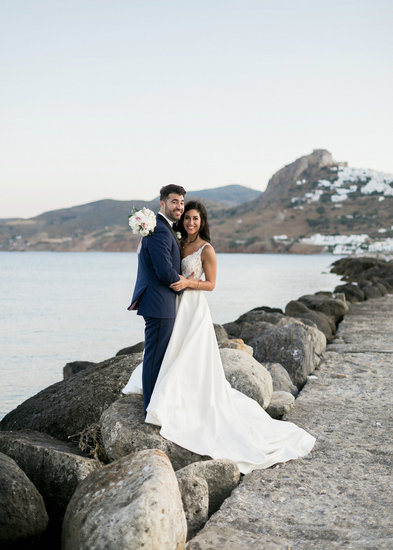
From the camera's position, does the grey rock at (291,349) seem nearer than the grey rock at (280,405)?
No

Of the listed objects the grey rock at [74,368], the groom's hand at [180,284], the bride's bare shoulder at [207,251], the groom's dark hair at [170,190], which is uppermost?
the groom's dark hair at [170,190]

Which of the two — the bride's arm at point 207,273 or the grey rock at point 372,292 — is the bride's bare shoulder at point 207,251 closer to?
the bride's arm at point 207,273

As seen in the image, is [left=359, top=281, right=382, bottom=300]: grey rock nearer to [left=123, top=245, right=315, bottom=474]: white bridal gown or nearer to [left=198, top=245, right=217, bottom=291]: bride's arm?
[left=123, top=245, right=315, bottom=474]: white bridal gown

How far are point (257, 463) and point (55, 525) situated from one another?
1.57 metres

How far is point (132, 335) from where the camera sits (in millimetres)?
→ 22766

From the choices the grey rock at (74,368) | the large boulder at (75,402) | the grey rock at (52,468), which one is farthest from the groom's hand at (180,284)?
the grey rock at (74,368)

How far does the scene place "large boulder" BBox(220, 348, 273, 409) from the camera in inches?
236

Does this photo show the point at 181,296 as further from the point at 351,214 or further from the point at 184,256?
the point at 351,214

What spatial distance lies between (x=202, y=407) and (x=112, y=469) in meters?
1.66

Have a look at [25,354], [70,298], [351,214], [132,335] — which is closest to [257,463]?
[25,354]

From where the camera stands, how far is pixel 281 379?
758 centimetres

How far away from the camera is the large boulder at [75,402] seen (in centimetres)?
603

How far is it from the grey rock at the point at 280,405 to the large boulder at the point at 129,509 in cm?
285

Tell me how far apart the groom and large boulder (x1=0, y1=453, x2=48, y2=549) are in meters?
1.29
